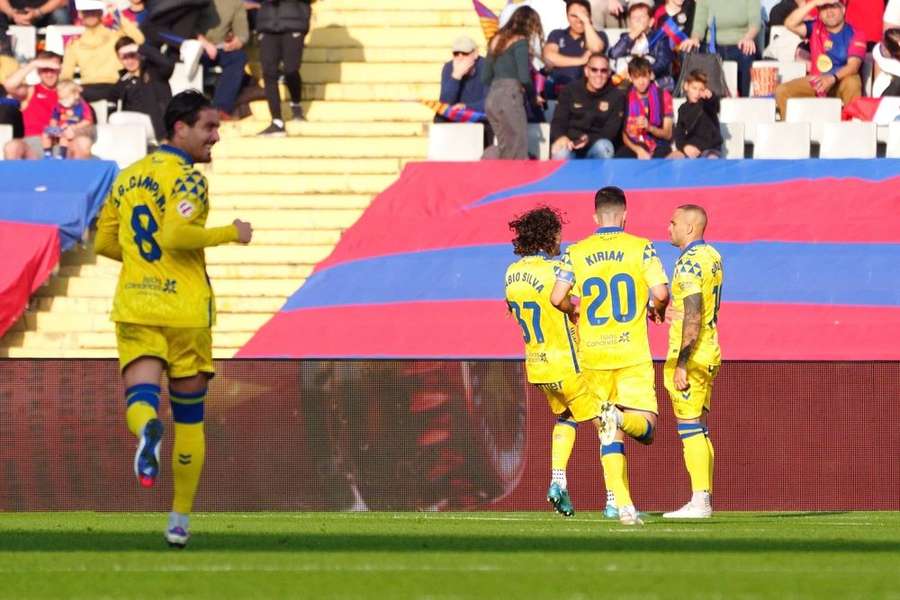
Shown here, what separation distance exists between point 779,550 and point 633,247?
3.12m

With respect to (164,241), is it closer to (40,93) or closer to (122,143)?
(122,143)

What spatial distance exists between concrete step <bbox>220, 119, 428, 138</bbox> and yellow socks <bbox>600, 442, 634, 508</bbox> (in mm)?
9602

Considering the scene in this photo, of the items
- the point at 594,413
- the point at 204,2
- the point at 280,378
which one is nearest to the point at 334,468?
the point at 280,378

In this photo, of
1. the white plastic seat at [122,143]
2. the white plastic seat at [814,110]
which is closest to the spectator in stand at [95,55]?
the white plastic seat at [122,143]

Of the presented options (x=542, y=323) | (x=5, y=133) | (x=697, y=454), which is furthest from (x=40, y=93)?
(x=697, y=454)

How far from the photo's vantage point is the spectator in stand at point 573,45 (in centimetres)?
2072

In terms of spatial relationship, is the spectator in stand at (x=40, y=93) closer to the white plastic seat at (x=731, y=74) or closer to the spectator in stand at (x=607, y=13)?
the spectator in stand at (x=607, y=13)

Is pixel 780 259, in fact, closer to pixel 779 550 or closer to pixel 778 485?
pixel 778 485

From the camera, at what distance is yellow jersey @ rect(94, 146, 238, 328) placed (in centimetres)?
955

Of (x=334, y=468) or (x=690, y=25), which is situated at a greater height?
(x=690, y=25)

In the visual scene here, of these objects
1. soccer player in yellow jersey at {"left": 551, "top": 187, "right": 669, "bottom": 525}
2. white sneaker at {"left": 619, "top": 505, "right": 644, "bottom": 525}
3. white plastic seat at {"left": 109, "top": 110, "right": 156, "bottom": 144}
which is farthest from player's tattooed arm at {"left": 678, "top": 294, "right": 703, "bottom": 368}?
white plastic seat at {"left": 109, "top": 110, "right": 156, "bottom": 144}

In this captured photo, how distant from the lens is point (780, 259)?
18469 millimetres

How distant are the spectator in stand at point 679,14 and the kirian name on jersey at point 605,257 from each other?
8846mm
